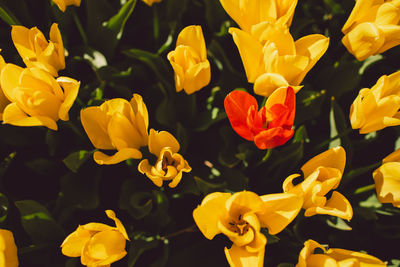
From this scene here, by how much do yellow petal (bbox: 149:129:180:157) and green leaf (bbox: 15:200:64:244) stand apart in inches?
10.5

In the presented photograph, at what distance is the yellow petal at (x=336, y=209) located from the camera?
0.67 meters

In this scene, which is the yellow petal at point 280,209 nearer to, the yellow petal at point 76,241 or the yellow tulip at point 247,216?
the yellow tulip at point 247,216

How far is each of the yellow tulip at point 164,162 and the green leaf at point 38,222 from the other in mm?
248

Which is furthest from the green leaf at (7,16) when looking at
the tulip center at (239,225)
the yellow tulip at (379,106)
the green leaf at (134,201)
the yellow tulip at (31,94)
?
the yellow tulip at (379,106)

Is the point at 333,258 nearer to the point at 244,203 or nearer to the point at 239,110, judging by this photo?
the point at 244,203

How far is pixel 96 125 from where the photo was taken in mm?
719

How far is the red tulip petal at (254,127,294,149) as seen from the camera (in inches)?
25.2

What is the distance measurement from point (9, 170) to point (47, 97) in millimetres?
329

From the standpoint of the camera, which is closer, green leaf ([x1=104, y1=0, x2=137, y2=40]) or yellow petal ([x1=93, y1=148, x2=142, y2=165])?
yellow petal ([x1=93, y1=148, x2=142, y2=165])

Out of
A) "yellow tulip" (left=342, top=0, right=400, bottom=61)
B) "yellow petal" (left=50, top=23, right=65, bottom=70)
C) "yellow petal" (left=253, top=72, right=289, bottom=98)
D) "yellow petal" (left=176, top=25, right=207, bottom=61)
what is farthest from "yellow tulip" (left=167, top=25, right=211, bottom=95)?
"yellow tulip" (left=342, top=0, right=400, bottom=61)

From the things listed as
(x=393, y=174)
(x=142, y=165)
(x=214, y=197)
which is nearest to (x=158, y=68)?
(x=142, y=165)

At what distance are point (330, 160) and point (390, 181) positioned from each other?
14 centimetres

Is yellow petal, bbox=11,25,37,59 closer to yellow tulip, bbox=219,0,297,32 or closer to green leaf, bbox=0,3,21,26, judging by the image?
green leaf, bbox=0,3,21,26

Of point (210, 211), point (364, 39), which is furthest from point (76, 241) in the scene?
point (364, 39)
